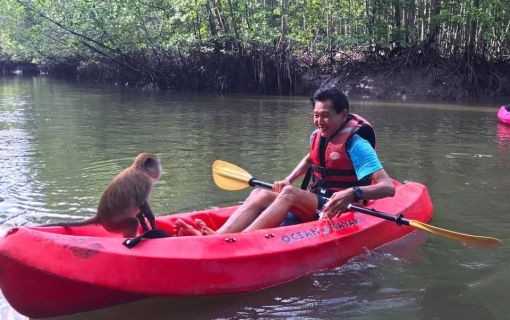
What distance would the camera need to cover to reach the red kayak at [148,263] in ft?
9.32

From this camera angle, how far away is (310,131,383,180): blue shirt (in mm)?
3721

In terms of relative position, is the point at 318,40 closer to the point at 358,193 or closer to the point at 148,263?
the point at 358,193

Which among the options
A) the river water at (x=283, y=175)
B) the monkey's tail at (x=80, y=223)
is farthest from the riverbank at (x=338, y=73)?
the monkey's tail at (x=80, y=223)

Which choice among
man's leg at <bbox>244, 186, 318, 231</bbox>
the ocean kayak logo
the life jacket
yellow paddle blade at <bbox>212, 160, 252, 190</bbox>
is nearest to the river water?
the ocean kayak logo

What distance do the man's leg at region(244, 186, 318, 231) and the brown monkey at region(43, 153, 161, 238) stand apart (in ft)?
2.48

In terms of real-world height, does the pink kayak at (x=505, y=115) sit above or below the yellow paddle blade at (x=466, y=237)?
above

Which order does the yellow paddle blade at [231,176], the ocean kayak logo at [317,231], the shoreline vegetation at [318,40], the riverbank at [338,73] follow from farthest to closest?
the riverbank at [338,73] < the shoreline vegetation at [318,40] < the yellow paddle blade at [231,176] < the ocean kayak logo at [317,231]

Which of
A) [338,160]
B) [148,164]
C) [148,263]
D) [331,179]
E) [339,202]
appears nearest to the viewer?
[148,263]

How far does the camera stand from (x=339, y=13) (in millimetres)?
17953

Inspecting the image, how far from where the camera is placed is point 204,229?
12.3ft

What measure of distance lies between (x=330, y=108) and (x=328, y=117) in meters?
0.06

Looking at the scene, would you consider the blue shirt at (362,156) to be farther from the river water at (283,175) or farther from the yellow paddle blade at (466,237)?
the river water at (283,175)

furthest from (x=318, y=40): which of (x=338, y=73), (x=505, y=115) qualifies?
(x=505, y=115)

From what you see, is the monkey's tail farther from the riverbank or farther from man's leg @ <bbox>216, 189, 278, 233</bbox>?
the riverbank
